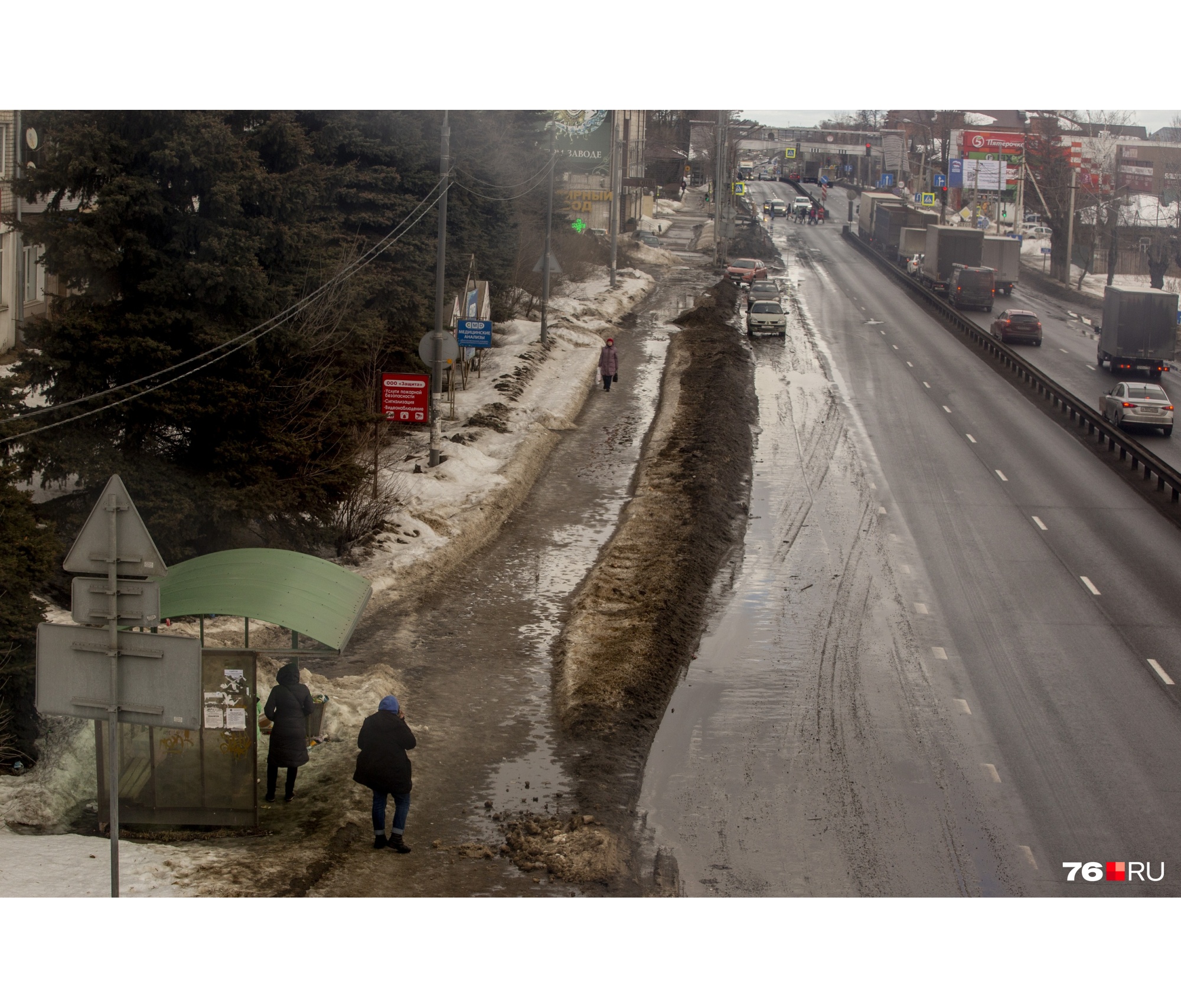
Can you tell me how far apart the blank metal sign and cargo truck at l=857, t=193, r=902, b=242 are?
8348cm

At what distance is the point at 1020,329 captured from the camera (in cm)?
4919

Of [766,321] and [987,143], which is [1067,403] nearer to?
[766,321]

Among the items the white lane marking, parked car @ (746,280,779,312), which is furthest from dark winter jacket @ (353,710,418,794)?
parked car @ (746,280,779,312)

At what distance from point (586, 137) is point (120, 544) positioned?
69842mm

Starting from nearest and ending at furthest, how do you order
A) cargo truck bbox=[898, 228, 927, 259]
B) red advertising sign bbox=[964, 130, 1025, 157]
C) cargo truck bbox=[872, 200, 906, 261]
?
cargo truck bbox=[898, 228, 927, 259] < cargo truck bbox=[872, 200, 906, 261] < red advertising sign bbox=[964, 130, 1025, 157]

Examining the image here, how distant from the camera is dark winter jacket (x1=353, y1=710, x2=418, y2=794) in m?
11.5

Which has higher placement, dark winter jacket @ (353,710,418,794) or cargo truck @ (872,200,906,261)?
cargo truck @ (872,200,906,261)

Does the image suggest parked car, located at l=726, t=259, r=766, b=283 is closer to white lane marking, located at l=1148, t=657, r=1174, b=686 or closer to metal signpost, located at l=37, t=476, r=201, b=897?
white lane marking, located at l=1148, t=657, r=1174, b=686

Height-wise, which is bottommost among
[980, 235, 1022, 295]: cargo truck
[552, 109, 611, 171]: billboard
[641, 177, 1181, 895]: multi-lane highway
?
[641, 177, 1181, 895]: multi-lane highway

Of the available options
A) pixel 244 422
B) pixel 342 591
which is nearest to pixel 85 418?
pixel 244 422

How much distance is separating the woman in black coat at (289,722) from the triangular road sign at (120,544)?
443 centimetres

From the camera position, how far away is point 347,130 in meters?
31.7

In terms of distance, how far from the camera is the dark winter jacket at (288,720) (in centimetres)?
1229

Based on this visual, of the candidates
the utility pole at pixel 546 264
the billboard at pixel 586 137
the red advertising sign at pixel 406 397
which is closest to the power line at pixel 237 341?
the red advertising sign at pixel 406 397
